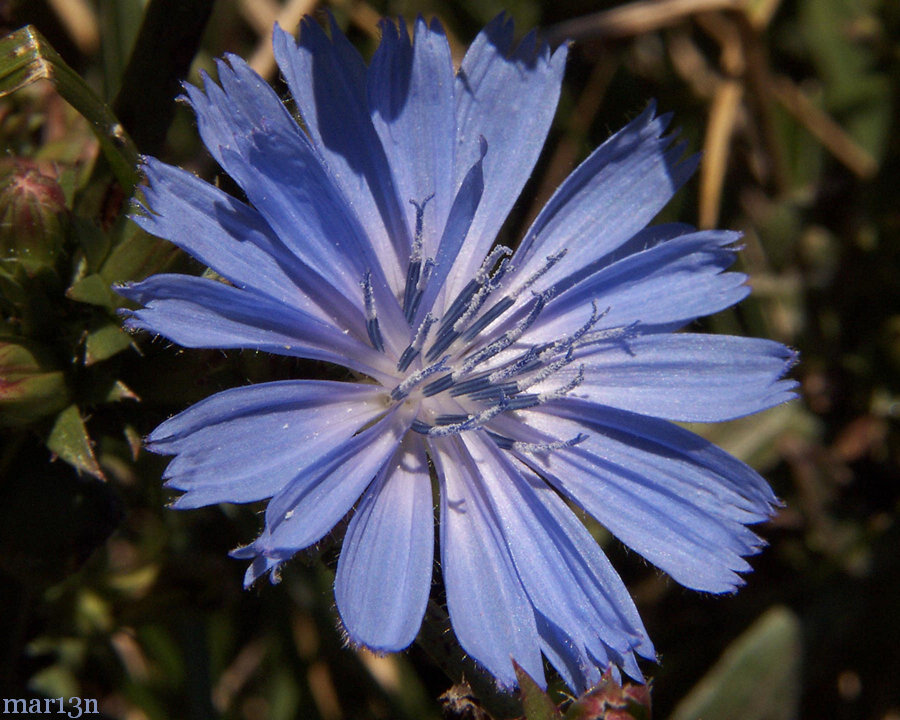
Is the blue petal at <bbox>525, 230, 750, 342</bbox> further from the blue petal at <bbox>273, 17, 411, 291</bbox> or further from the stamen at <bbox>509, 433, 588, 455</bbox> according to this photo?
the blue petal at <bbox>273, 17, 411, 291</bbox>

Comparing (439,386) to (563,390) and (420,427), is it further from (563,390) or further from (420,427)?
(563,390)

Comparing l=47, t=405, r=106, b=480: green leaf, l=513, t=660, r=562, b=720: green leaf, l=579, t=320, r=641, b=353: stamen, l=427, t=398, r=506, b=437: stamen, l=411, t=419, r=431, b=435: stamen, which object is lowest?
l=513, t=660, r=562, b=720: green leaf

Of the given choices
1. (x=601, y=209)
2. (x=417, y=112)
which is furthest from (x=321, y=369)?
(x=601, y=209)

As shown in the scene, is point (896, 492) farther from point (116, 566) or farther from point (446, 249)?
point (116, 566)

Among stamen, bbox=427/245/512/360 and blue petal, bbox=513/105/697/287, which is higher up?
blue petal, bbox=513/105/697/287

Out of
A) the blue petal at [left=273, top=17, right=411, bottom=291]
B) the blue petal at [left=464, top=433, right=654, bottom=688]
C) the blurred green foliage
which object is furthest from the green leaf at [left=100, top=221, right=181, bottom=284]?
the blue petal at [left=464, top=433, right=654, bottom=688]

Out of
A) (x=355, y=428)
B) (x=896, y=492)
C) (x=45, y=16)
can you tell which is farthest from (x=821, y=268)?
(x=45, y=16)

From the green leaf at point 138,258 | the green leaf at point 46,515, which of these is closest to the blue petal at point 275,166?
the green leaf at point 138,258
